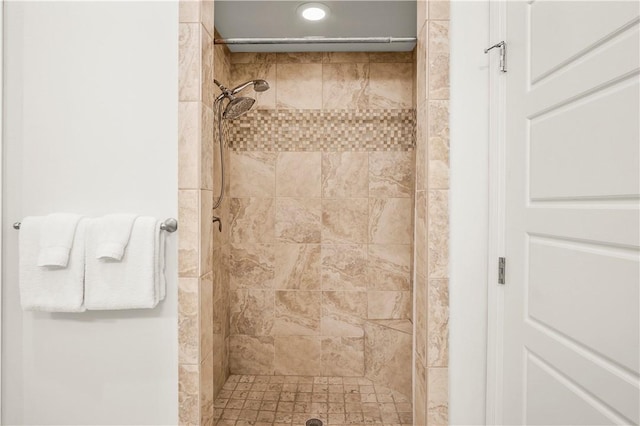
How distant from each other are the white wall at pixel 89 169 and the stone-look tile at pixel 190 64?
0.04 metres

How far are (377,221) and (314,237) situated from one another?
44 cm

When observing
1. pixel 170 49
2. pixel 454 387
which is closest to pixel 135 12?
pixel 170 49

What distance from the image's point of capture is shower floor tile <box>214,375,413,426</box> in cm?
204

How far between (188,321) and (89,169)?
621 millimetres

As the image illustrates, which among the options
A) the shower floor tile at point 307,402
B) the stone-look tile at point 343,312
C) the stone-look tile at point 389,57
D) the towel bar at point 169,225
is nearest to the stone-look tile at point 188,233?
the towel bar at point 169,225

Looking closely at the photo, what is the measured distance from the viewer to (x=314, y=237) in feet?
8.47

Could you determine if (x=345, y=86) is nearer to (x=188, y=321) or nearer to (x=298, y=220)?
(x=298, y=220)

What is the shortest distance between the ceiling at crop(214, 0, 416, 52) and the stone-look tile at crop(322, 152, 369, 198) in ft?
2.30

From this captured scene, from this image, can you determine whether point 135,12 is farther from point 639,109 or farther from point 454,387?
point 454,387

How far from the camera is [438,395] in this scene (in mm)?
1277

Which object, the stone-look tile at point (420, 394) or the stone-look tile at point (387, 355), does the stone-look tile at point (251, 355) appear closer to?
the stone-look tile at point (387, 355)

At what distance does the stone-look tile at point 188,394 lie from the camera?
1268 millimetres

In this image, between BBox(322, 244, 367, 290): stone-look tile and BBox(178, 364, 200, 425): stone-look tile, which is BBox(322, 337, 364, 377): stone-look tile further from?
BBox(178, 364, 200, 425): stone-look tile

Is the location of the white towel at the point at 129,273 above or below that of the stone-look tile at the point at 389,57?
below
